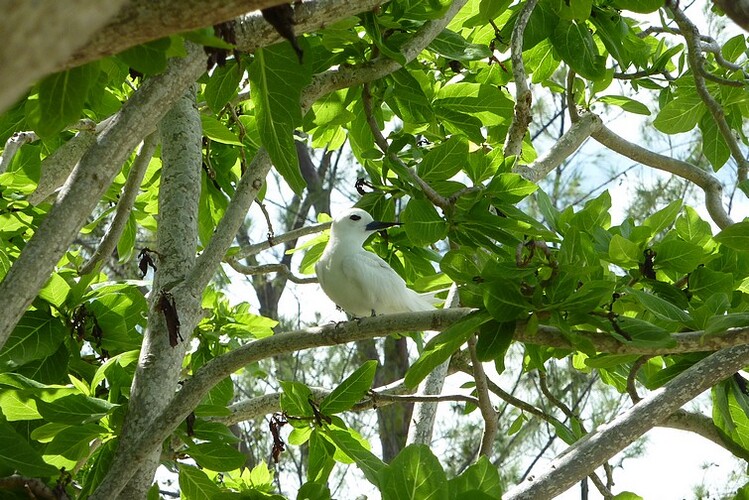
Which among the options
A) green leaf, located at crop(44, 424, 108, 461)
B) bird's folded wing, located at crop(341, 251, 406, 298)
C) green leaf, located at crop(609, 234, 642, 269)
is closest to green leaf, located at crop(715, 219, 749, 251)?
green leaf, located at crop(609, 234, 642, 269)

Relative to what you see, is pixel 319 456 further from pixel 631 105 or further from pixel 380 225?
pixel 631 105

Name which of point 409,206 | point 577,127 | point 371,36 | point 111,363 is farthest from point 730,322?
point 577,127

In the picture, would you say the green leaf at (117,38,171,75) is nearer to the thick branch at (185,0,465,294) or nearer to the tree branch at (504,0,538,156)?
the thick branch at (185,0,465,294)

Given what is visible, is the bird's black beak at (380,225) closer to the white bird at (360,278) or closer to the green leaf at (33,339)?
the white bird at (360,278)

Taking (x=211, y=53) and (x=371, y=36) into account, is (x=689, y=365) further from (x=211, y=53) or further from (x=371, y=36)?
(x=211, y=53)

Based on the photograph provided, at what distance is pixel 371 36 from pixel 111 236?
1110 millimetres

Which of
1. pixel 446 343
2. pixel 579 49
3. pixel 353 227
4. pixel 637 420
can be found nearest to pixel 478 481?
pixel 446 343

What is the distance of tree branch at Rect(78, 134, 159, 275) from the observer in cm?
276

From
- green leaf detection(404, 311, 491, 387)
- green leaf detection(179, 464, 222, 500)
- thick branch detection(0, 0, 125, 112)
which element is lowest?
thick branch detection(0, 0, 125, 112)

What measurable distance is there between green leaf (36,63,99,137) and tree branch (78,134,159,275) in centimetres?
133

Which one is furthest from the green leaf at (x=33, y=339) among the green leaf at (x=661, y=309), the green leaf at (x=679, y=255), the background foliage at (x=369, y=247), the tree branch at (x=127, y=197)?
the green leaf at (x=679, y=255)

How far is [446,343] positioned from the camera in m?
1.85

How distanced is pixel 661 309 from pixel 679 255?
39 cm

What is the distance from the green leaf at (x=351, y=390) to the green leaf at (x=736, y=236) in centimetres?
86
